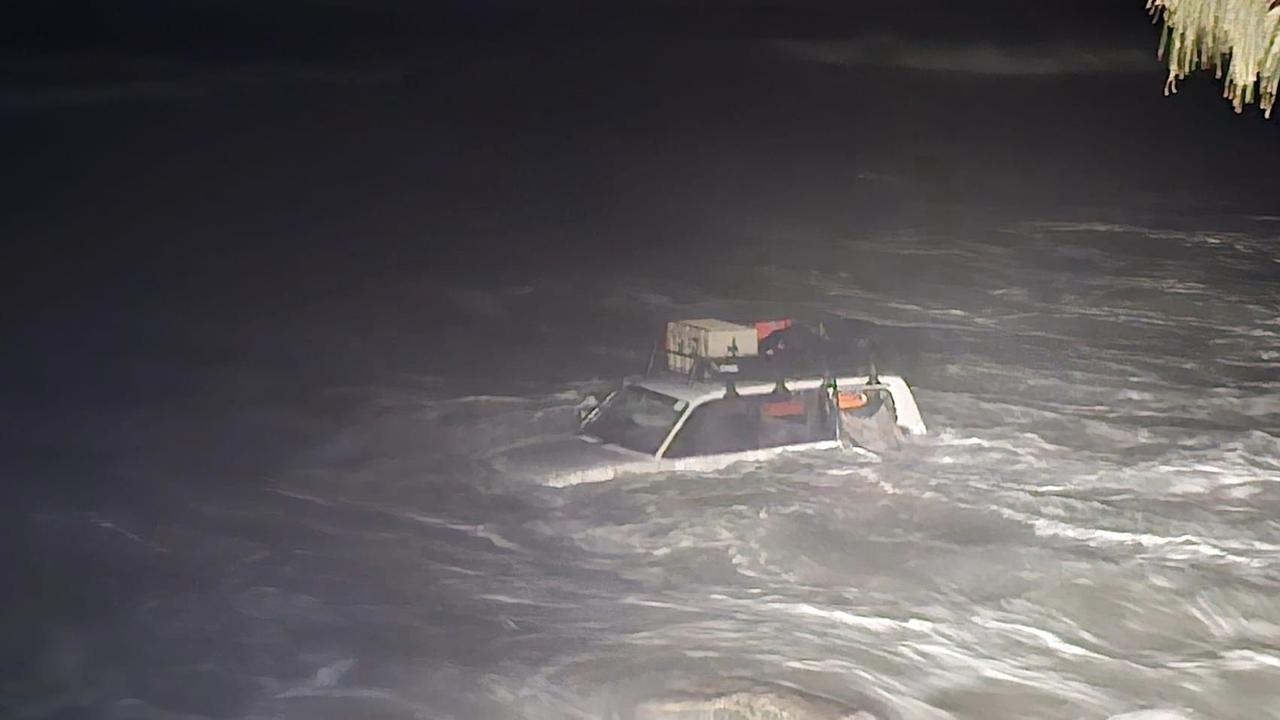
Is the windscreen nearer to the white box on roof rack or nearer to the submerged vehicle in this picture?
the submerged vehicle

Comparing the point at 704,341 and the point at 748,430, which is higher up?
the point at 704,341

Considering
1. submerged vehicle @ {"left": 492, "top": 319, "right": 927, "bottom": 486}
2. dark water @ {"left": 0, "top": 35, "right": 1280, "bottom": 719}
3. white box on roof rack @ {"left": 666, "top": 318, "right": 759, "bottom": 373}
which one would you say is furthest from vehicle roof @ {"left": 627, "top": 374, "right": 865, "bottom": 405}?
dark water @ {"left": 0, "top": 35, "right": 1280, "bottom": 719}

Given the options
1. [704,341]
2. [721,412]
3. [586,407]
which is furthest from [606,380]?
[721,412]

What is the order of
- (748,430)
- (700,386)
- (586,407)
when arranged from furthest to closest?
(586,407) → (700,386) → (748,430)

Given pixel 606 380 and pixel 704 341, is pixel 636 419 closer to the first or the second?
pixel 606 380

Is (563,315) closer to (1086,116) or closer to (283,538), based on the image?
(283,538)

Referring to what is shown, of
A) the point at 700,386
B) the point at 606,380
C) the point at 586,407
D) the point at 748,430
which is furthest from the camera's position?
the point at 606,380
